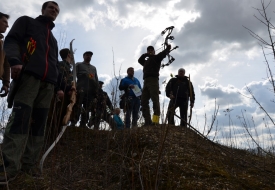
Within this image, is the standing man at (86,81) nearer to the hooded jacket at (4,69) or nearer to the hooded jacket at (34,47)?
the hooded jacket at (34,47)

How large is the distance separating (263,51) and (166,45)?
7.97 ft

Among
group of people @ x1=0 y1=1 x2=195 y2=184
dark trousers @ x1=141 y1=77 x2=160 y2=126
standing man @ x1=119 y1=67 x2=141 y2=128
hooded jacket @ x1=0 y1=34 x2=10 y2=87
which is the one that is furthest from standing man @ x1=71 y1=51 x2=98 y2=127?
hooded jacket @ x1=0 y1=34 x2=10 y2=87

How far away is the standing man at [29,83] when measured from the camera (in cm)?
208

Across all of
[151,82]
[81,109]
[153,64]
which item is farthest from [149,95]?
[81,109]

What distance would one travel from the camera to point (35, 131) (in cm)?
233

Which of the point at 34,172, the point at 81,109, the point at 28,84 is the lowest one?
the point at 34,172

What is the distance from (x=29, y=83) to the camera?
2.21m

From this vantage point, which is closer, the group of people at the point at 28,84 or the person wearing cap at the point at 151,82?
the group of people at the point at 28,84

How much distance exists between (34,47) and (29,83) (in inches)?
12.2

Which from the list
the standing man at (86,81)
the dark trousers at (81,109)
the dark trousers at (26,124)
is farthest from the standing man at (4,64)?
the standing man at (86,81)

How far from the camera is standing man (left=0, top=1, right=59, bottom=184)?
82.0 inches

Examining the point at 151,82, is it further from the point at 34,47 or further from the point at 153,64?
the point at 34,47

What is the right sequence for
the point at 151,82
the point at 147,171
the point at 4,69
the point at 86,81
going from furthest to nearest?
the point at 151,82, the point at 86,81, the point at 147,171, the point at 4,69

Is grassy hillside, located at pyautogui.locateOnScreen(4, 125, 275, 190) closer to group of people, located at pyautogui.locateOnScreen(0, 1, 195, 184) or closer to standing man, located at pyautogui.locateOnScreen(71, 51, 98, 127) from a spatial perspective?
group of people, located at pyautogui.locateOnScreen(0, 1, 195, 184)
